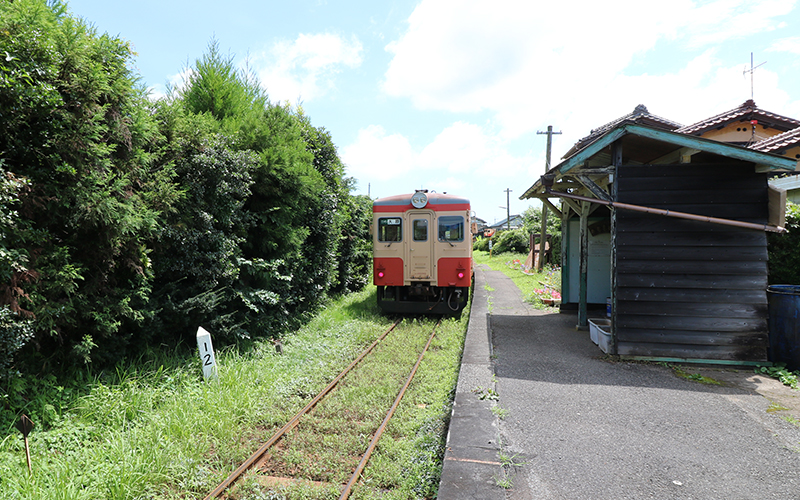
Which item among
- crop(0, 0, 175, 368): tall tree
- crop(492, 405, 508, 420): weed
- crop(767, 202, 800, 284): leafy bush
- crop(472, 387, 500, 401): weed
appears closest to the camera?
crop(0, 0, 175, 368): tall tree

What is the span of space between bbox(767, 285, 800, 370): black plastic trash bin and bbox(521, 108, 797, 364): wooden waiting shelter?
179 mm

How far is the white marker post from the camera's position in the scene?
474cm

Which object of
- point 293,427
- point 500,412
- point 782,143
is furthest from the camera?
point 782,143

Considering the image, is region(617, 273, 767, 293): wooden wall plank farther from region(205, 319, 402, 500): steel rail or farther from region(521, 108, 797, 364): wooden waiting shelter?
region(205, 319, 402, 500): steel rail

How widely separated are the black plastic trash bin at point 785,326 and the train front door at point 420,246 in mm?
5708

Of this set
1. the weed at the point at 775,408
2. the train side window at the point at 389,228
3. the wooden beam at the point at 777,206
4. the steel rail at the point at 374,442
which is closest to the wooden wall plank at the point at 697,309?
the wooden beam at the point at 777,206

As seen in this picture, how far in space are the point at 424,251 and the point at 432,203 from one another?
1.10 meters

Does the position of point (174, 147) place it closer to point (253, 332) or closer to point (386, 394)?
point (253, 332)

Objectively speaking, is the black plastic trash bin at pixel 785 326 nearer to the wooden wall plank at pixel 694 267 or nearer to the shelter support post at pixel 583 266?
the wooden wall plank at pixel 694 267

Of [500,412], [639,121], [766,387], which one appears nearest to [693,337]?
[766,387]

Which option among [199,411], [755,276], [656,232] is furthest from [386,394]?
[755,276]

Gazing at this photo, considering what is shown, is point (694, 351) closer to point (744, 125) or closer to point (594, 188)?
point (594, 188)

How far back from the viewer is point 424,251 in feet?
29.9

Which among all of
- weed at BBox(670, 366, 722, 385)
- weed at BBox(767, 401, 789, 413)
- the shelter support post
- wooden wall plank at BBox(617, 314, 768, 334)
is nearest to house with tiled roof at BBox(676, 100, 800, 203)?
the shelter support post
